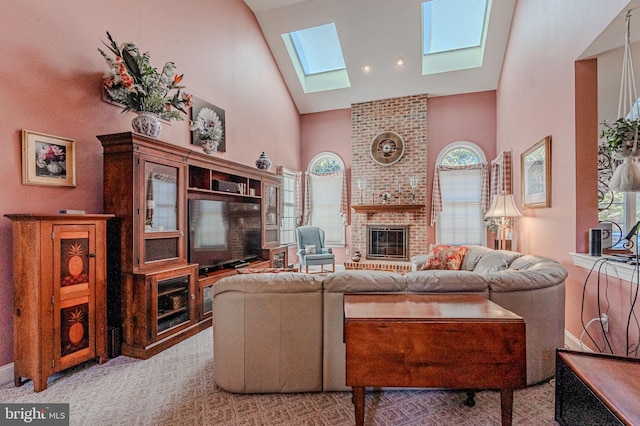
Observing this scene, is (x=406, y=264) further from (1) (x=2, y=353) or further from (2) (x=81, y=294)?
(1) (x=2, y=353)

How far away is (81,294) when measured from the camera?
2.32 meters

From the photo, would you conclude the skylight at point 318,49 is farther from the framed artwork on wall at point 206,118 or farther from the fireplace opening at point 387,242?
the fireplace opening at point 387,242

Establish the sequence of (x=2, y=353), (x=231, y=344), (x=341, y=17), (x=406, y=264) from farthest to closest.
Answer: (x=406, y=264) < (x=341, y=17) < (x=2, y=353) < (x=231, y=344)

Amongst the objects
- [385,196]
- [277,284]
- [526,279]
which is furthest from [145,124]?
[385,196]

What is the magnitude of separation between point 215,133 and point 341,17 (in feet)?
10.2

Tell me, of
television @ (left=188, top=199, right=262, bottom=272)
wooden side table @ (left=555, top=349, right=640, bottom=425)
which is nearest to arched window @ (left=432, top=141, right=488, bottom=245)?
television @ (left=188, top=199, right=262, bottom=272)

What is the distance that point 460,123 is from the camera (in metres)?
6.00

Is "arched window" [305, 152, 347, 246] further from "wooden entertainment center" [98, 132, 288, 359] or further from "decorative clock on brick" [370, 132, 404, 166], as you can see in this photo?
"wooden entertainment center" [98, 132, 288, 359]

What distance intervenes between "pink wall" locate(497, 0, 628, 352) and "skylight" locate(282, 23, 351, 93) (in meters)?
3.07

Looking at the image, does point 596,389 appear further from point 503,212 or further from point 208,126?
point 208,126

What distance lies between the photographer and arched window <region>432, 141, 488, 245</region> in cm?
588

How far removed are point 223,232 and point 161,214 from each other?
3.39 feet

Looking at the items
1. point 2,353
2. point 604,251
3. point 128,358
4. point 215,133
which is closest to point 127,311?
point 128,358

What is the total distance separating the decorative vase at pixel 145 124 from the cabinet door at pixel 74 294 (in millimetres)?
973
